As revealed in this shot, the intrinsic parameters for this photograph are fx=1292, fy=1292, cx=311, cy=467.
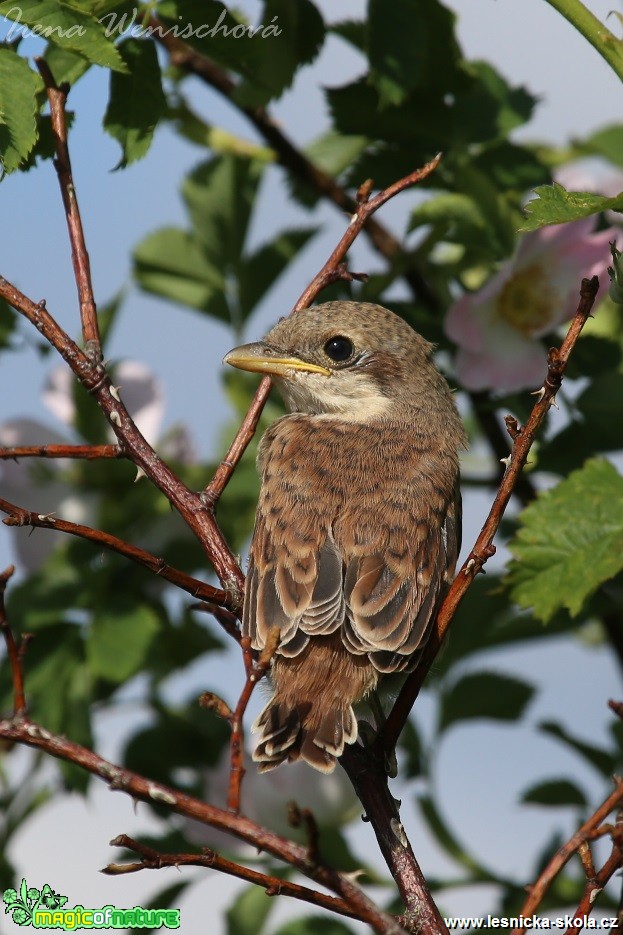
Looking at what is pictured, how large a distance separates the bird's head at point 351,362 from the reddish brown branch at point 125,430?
888mm

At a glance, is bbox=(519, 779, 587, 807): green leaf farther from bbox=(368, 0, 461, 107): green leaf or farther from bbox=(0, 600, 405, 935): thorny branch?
bbox=(368, 0, 461, 107): green leaf

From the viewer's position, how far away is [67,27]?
8.91ft

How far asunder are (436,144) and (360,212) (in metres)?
0.54

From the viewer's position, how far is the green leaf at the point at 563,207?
230 centimetres

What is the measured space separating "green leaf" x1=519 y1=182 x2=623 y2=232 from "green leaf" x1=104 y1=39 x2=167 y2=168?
1.03 metres

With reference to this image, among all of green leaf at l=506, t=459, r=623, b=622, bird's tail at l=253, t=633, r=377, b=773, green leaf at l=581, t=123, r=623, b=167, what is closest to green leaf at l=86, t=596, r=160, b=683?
bird's tail at l=253, t=633, r=377, b=773

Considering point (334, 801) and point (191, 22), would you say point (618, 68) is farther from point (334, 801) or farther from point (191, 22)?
point (334, 801)

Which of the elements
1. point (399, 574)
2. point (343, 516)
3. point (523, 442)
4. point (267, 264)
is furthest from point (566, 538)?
point (267, 264)

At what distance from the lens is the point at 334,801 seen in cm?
370

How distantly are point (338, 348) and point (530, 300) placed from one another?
1.86 ft

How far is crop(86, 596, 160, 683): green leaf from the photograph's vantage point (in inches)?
139

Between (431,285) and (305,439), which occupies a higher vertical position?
(431,285)

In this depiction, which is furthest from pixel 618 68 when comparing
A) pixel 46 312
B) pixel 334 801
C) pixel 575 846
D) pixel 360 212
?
pixel 334 801

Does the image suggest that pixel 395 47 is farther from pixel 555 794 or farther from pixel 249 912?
Result: pixel 249 912
